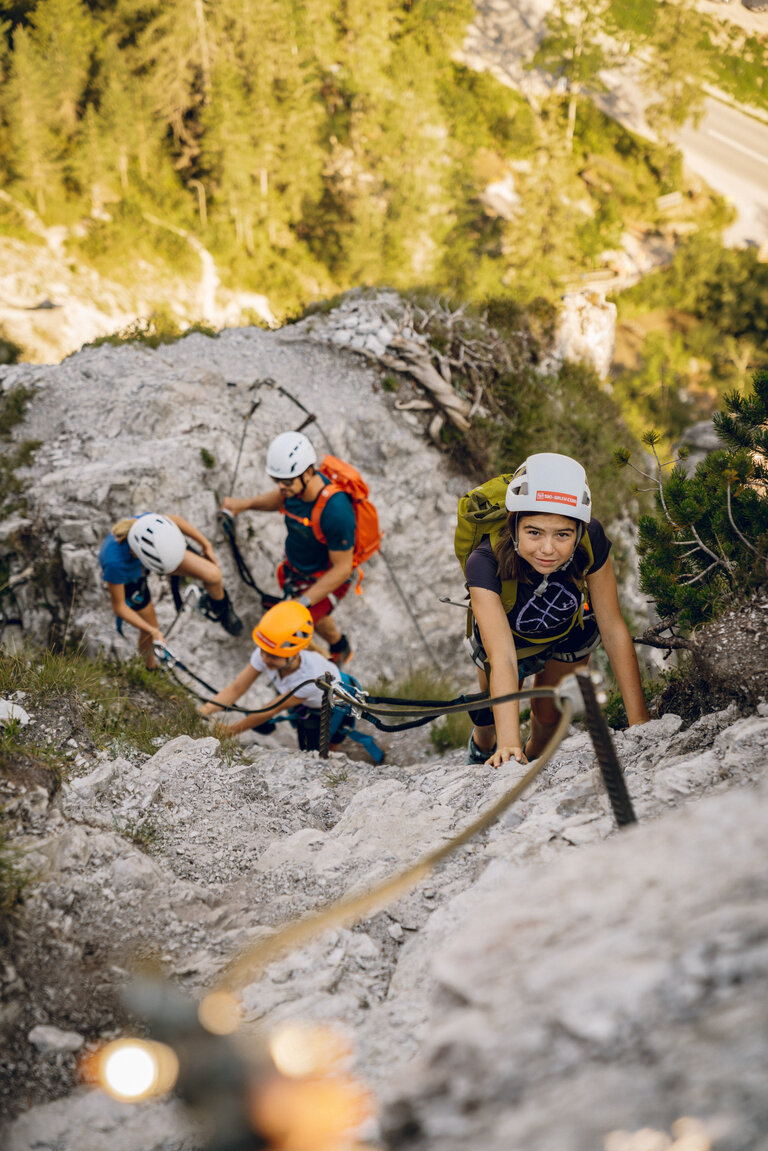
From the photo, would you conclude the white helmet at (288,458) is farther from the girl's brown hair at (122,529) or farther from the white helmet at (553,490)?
the white helmet at (553,490)

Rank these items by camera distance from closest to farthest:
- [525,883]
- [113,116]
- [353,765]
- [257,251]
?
[525,883]
[353,765]
[113,116]
[257,251]

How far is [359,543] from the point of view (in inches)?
289

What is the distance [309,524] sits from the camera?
22.1ft

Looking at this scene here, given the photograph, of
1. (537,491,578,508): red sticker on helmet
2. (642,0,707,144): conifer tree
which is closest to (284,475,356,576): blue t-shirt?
(537,491,578,508): red sticker on helmet

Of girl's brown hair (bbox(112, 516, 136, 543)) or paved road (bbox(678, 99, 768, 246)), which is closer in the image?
girl's brown hair (bbox(112, 516, 136, 543))

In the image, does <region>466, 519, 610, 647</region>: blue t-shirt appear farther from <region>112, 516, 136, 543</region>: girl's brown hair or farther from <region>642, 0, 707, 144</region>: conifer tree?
<region>642, 0, 707, 144</region>: conifer tree

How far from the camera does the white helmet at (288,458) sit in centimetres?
639

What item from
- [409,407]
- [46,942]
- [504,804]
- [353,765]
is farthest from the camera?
[409,407]

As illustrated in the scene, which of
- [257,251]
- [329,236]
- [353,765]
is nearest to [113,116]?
[257,251]

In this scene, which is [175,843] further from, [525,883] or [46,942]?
[525,883]

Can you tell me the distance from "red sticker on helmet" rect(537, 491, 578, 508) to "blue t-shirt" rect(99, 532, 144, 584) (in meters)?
4.58

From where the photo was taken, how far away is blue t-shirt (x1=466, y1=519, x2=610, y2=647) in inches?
142

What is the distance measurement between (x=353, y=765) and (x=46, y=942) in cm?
245

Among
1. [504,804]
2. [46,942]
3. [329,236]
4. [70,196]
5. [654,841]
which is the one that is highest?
[654,841]
